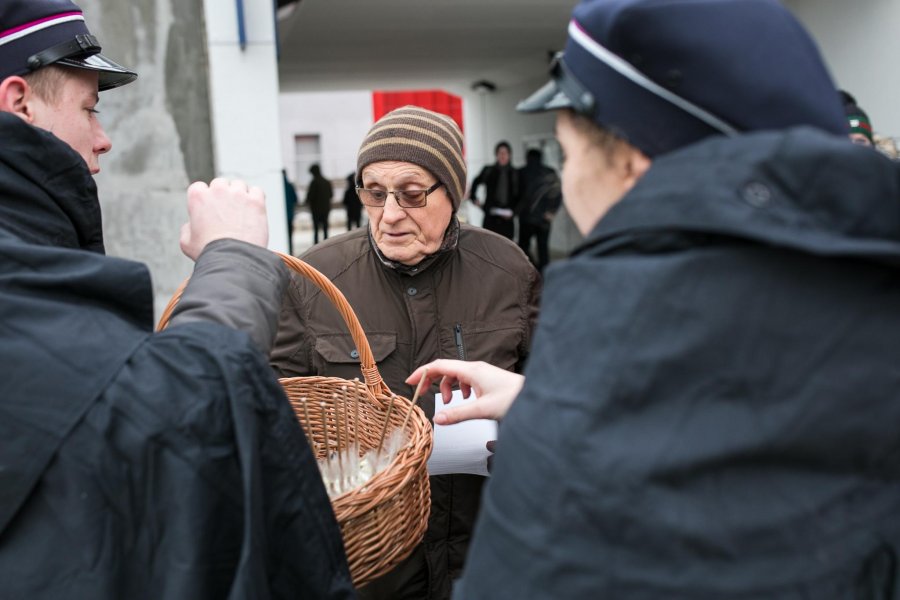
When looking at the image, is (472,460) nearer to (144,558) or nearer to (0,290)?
(144,558)

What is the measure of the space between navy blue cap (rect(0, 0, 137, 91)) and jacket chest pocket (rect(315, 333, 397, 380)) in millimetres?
899

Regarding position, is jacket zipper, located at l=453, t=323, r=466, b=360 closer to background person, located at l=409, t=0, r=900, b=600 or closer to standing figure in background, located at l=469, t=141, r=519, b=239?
background person, located at l=409, t=0, r=900, b=600

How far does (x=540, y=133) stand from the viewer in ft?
47.1

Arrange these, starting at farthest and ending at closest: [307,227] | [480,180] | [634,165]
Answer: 1. [307,227]
2. [480,180]
3. [634,165]

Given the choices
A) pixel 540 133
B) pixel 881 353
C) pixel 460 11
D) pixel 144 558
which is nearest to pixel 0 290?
pixel 144 558

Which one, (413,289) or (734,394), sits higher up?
(734,394)

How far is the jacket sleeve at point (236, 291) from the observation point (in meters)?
1.25

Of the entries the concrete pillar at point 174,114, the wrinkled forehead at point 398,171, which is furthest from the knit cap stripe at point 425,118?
the concrete pillar at point 174,114

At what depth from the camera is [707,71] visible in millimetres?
924

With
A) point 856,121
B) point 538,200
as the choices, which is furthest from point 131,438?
point 538,200

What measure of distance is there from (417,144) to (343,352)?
0.60 m

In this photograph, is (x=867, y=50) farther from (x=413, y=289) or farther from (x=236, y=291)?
(x=236, y=291)

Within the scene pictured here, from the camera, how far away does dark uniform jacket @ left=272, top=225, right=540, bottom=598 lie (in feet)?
6.91

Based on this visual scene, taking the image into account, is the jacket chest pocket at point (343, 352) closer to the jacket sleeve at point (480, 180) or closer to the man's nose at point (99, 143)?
the man's nose at point (99, 143)
